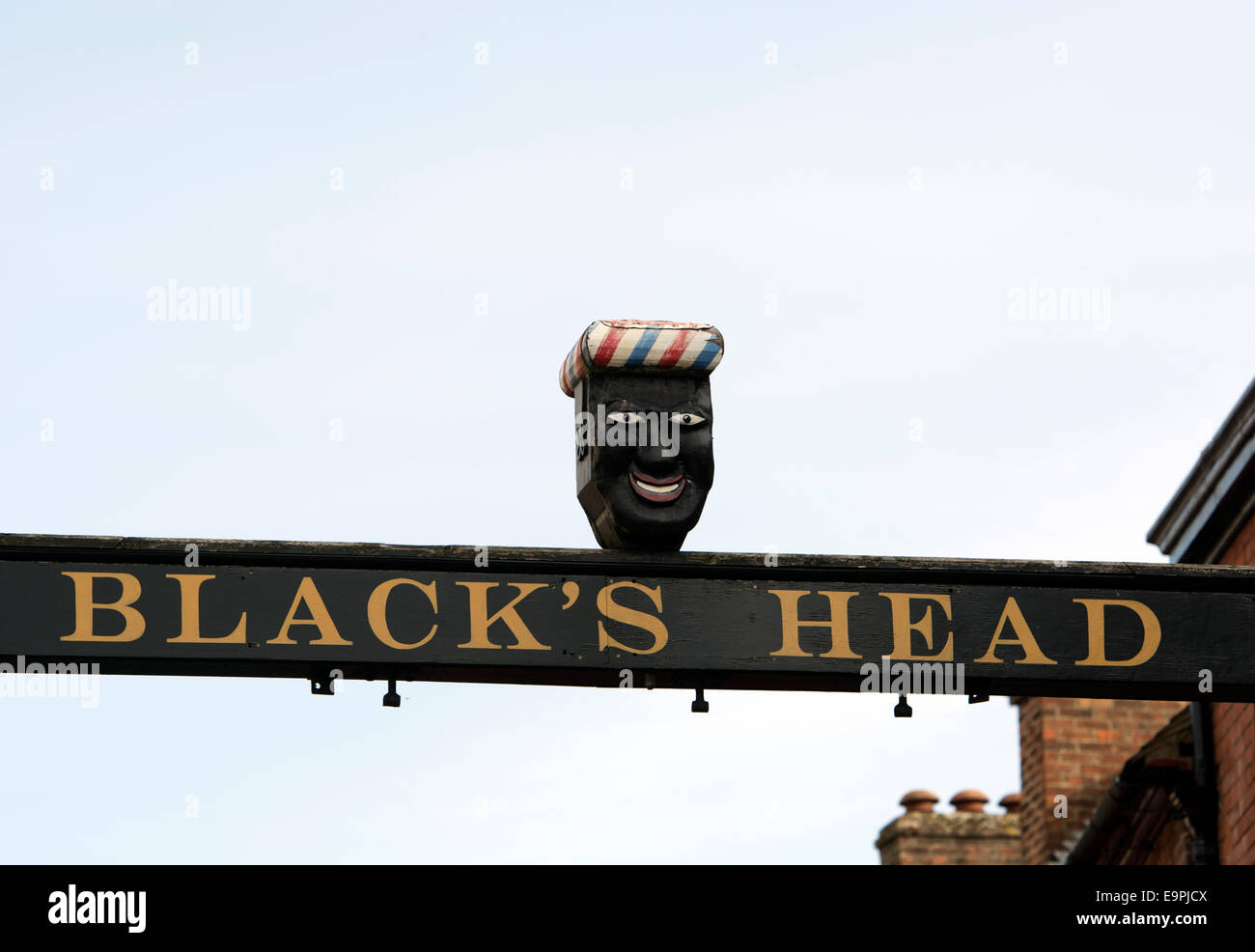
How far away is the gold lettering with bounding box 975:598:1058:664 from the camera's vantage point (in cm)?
808

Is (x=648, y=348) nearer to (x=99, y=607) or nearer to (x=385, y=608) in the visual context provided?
(x=385, y=608)

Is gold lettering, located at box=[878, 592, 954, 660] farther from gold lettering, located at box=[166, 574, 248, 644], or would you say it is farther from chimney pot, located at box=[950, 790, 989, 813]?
chimney pot, located at box=[950, 790, 989, 813]

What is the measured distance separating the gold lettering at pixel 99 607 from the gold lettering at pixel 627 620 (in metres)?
1.63

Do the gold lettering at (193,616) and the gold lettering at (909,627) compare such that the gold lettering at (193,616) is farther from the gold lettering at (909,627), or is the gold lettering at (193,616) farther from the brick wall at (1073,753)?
the brick wall at (1073,753)

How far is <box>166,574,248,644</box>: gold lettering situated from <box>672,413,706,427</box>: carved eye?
5.72 ft

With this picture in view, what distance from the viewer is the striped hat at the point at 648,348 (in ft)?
26.8

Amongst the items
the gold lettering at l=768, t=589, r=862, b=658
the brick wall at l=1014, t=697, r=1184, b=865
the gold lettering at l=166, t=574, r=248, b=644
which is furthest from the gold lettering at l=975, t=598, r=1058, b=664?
the brick wall at l=1014, t=697, r=1184, b=865

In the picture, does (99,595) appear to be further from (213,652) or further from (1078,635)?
(1078,635)

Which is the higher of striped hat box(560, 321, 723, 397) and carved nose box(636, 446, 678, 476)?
striped hat box(560, 321, 723, 397)

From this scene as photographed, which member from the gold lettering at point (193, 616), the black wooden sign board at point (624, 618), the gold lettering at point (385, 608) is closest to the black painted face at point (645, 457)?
the black wooden sign board at point (624, 618)

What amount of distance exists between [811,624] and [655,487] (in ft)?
2.50

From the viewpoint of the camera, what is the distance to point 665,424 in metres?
8.23
